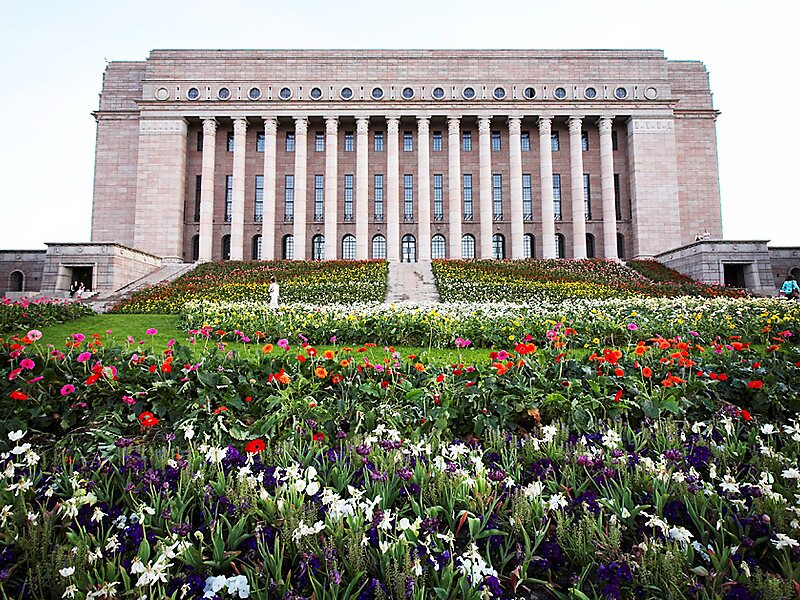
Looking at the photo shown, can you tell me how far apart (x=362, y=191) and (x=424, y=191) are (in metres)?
4.96

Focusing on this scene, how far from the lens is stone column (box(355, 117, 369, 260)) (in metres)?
38.7

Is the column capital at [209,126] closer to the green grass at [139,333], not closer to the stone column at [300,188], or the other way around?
the stone column at [300,188]

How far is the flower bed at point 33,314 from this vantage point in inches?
507

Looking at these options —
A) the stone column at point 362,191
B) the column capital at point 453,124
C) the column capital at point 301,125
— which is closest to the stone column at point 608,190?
the column capital at point 453,124

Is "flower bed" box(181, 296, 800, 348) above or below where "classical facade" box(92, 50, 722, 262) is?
below

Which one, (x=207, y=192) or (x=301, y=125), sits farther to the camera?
(x=301, y=125)

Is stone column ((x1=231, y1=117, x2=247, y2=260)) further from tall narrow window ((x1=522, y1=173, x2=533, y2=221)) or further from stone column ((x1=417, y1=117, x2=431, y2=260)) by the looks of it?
tall narrow window ((x1=522, y1=173, x2=533, y2=221))

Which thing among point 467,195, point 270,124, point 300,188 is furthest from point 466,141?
point 270,124

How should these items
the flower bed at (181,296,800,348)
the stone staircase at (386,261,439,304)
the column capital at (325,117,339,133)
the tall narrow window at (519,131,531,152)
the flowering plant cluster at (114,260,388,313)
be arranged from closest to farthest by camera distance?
the flower bed at (181,296,800,348), the flowering plant cluster at (114,260,388,313), the stone staircase at (386,261,439,304), the column capital at (325,117,339,133), the tall narrow window at (519,131,531,152)

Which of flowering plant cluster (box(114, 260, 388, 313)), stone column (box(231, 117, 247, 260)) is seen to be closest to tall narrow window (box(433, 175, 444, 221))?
flowering plant cluster (box(114, 260, 388, 313))

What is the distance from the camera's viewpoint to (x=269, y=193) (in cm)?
3866

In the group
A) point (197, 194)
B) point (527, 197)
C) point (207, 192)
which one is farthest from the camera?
point (527, 197)

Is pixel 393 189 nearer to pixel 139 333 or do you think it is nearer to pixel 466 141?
pixel 466 141

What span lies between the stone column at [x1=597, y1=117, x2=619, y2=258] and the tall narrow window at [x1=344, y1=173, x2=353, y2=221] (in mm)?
20914
